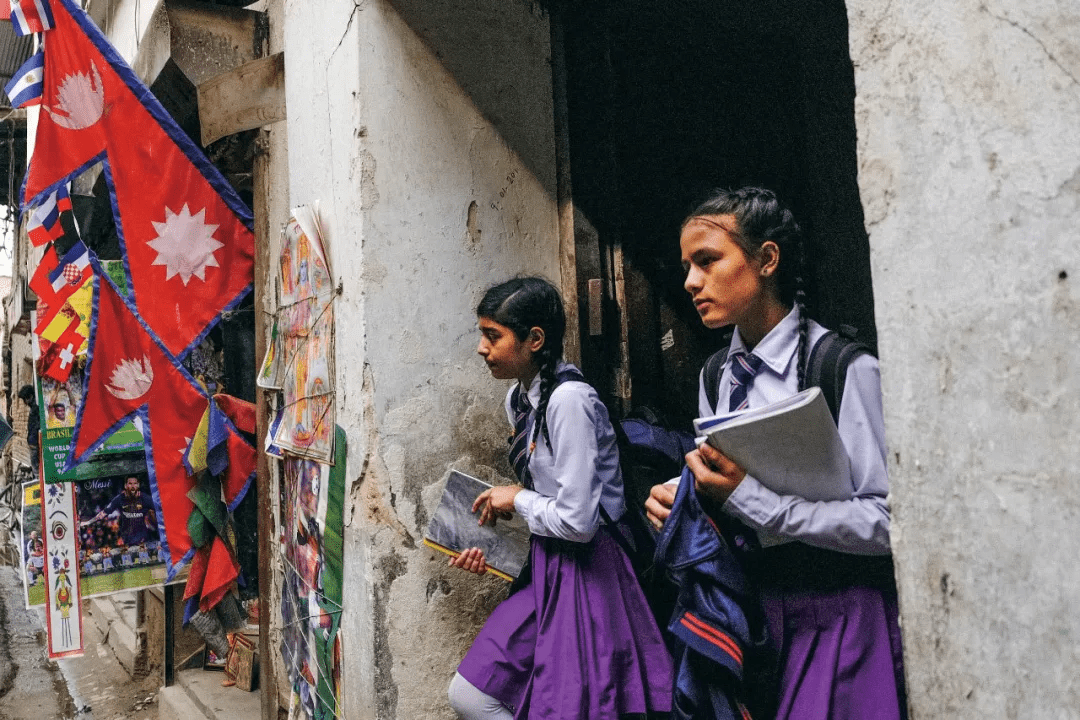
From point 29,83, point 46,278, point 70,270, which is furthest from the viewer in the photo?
point 70,270

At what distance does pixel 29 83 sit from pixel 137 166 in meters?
0.59

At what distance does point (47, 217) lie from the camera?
3.45 m

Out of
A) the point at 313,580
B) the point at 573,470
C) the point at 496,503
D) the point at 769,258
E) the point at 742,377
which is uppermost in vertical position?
the point at 769,258

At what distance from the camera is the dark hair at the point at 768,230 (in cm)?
169

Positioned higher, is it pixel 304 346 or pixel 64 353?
pixel 64 353

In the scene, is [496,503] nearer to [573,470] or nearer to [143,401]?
[573,470]

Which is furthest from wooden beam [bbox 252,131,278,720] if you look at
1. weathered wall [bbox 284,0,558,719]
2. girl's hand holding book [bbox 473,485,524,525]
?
girl's hand holding book [bbox 473,485,524,525]

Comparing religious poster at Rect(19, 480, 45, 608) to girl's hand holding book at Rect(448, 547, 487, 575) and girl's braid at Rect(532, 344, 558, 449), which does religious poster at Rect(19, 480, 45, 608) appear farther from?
girl's braid at Rect(532, 344, 558, 449)

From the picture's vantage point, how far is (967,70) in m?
0.95

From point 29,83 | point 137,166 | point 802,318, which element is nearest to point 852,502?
point 802,318

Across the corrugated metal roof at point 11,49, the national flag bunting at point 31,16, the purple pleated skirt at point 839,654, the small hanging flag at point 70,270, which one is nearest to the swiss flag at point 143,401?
the small hanging flag at point 70,270

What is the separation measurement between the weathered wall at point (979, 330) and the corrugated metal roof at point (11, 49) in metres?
8.78

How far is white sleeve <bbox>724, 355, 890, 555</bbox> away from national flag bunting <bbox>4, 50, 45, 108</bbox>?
10.9ft

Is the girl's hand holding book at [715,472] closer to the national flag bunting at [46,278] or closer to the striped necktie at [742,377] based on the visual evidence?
the striped necktie at [742,377]
